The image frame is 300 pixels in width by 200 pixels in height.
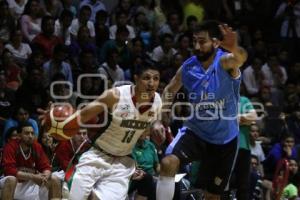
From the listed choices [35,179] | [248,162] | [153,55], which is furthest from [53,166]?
[153,55]

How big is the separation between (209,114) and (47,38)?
6.48 metres

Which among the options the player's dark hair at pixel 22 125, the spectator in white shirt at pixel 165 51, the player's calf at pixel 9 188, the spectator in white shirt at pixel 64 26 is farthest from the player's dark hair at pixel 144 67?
the player's calf at pixel 9 188

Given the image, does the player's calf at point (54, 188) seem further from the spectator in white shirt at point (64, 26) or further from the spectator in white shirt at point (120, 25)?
the spectator in white shirt at point (120, 25)

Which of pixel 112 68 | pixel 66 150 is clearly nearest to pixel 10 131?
pixel 66 150

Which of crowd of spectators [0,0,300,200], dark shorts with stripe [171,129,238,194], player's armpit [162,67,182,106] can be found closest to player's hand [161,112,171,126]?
crowd of spectators [0,0,300,200]

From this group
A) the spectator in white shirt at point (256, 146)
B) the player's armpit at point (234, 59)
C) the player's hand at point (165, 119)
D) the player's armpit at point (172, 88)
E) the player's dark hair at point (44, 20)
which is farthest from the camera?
the player's dark hair at point (44, 20)

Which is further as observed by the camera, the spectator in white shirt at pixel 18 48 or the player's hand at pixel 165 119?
the spectator in white shirt at pixel 18 48

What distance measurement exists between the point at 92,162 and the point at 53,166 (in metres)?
3.30

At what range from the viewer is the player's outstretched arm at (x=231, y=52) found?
766cm

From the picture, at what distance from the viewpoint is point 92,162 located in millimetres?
8055

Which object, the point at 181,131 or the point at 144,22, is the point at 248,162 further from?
the point at 144,22

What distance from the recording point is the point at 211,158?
331 inches

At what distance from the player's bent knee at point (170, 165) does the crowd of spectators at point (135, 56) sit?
8.60 ft

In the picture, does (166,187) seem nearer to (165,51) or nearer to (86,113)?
(86,113)
